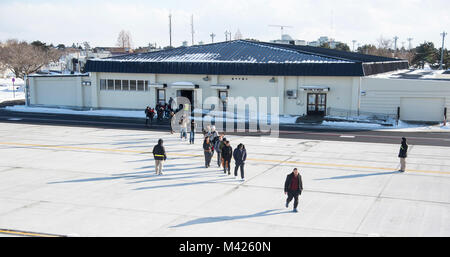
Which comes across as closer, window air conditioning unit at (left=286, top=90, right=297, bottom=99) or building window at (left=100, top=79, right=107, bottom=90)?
window air conditioning unit at (left=286, top=90, right=297, bottom=99)

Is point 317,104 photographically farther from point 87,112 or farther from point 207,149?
point 207,149

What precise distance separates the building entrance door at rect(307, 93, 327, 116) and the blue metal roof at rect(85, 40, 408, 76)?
2082 millimetres

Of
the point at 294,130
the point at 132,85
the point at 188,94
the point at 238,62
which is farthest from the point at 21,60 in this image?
the point at 294,130

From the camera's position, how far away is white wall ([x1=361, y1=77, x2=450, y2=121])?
36.0m

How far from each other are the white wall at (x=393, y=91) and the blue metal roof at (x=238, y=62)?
63.4 inches

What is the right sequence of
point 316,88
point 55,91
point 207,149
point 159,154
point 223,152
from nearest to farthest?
point 159,154
point 223,152
point 207,149
point 316,88
point 55,91

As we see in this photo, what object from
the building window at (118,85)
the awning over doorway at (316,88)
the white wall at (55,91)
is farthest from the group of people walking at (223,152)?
the white wall at (55,91)

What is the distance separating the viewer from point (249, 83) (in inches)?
1606

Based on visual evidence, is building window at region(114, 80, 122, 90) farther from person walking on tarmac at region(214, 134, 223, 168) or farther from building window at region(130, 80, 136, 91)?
person walking on tarmac at region(214, 134, 223, 168)

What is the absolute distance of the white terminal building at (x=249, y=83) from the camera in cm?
3688

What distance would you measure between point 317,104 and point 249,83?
241 inches

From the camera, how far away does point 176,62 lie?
138ft

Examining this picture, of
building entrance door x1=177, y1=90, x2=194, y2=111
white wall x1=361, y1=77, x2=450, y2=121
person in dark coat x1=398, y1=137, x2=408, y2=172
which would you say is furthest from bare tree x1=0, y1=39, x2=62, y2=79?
person in dark coat x1=398, y1=137, x2=408, y2=172
